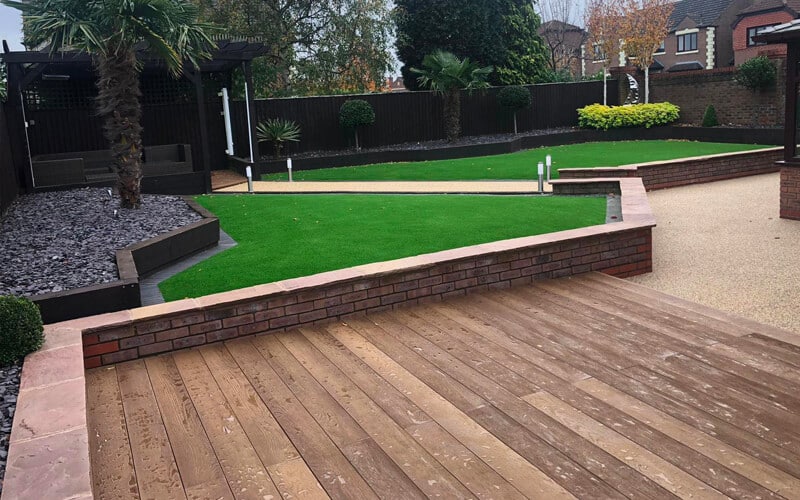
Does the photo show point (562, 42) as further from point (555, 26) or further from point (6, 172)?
point (6, 172)

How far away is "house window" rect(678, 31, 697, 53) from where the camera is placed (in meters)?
46.2

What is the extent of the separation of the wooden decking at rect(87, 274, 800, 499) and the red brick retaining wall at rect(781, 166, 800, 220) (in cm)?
516

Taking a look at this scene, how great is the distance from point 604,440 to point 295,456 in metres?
1.64

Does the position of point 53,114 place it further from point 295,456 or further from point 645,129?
point 645,129

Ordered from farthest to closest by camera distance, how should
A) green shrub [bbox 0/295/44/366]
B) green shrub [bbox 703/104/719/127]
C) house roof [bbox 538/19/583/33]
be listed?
house roof [bbox 538/19/583/33]
green shrub [bbox 703/104/719/127]
green shrub [bbox 0/295/44/366]

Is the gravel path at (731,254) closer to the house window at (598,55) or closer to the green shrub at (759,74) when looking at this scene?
the green shrub at (759,74)

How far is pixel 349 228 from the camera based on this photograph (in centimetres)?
933

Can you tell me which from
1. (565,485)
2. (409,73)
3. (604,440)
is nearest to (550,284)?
(604,440)

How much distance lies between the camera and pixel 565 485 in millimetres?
3436

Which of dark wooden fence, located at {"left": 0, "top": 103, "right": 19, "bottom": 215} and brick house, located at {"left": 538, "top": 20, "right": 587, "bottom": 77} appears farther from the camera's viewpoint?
brick house, located at {"left": 538, "top": 20, "right": 587, "bottom": 77}

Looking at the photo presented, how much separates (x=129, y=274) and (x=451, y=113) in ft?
55.8

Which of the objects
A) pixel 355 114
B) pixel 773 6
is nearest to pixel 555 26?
pixel 773 6

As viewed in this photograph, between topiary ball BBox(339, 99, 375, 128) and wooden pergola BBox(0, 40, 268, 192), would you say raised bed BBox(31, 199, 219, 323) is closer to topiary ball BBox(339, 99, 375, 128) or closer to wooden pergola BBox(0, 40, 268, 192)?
wooden pergola BBox(0, 40, 268, 192)

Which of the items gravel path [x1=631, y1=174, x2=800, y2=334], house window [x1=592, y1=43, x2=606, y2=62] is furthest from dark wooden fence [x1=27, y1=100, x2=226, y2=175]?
house window [x1=592, y1=43, x2=606, y2=62]
